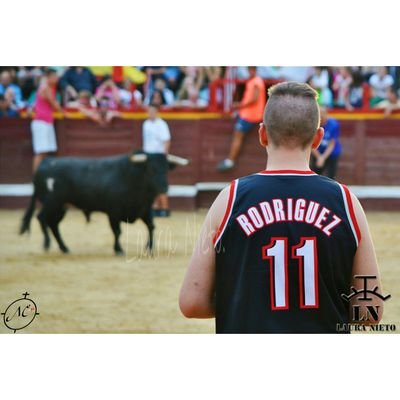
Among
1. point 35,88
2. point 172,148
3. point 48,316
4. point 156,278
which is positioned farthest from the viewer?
point 172,148

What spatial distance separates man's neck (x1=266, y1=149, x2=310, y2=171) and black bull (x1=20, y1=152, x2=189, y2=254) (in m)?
3.69

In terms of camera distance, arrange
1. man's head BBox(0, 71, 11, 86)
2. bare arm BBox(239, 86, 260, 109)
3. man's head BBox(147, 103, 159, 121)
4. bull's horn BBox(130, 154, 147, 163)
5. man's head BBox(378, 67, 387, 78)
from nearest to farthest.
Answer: man's head BBox(378, 67, 387, 78) < man's head BBox(0, 71, 11, 86) < bare arm BBox(239, 86, 260, 109) < bull's horn BBox(130, 154, 147, 163) < man's head BBox(147, 103, 159, 121)

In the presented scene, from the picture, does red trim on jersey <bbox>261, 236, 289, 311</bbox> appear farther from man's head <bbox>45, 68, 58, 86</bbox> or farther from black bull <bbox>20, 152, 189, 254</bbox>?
black bull <bbox>20, 152, 189, 254</bbox>

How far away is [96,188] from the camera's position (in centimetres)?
544

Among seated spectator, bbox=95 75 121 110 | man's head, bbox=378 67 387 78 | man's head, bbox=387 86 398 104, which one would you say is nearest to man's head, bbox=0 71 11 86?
seated spectator, bbox=95 75 121 110

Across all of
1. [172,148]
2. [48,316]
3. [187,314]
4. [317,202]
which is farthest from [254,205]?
[172,148]

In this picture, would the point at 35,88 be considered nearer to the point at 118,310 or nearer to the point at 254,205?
the point at 118,310

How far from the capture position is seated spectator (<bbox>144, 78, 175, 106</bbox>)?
5.40 meters

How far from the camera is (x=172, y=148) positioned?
6.17 metres

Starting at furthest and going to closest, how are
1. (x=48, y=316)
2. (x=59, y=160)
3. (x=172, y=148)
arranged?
(x=172, y=148) < (x=59, y=160) < (x=48, y=316)

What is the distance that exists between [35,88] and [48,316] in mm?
1987

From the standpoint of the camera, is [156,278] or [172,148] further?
[172,148]

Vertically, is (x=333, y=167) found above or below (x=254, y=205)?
below

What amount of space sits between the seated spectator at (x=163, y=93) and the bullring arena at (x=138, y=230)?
156mm
